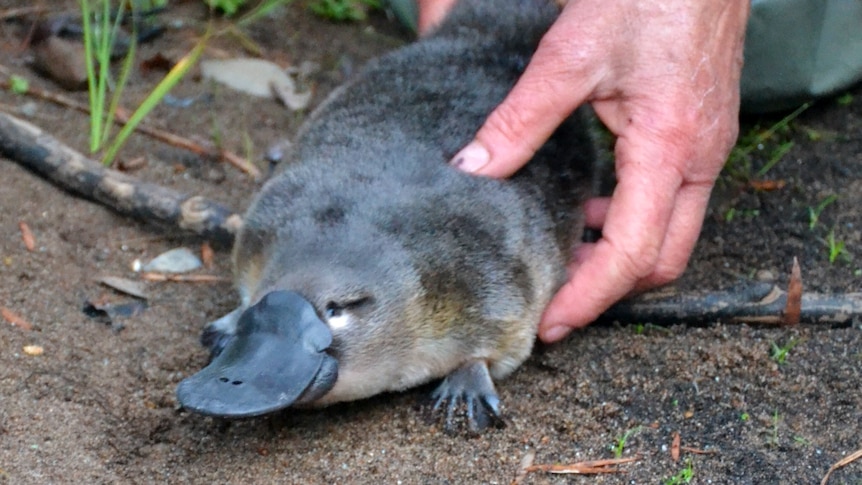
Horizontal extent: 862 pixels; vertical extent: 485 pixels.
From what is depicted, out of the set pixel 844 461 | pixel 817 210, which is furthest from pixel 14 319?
pixel 817 210

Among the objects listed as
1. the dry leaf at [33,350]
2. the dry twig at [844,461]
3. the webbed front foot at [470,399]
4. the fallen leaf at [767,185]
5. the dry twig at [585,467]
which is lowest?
the fallen leaf at [767,185]

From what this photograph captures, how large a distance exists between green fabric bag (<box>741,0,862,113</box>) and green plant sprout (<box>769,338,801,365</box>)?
1135 millimetres

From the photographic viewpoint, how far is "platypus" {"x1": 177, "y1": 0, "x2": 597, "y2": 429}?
1723mm

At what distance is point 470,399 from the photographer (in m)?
1.98

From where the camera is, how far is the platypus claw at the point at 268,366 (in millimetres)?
1568

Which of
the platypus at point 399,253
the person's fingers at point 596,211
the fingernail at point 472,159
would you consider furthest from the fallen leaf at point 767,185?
the fingernail at point 472,159

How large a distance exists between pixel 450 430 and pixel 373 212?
1.47ft

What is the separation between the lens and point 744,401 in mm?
1969

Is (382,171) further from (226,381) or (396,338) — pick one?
(226,381)

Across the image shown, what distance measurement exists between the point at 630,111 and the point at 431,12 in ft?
2.80

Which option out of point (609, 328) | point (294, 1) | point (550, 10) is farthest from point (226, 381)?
point (294, 1)

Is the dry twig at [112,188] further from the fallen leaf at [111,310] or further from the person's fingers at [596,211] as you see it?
the person's fingers at [596,211]

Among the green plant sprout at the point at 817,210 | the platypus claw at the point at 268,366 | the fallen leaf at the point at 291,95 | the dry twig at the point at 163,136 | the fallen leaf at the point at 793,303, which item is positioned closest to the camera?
the platypus claw at the point at 268,366

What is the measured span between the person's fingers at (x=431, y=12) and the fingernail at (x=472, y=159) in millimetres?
683
